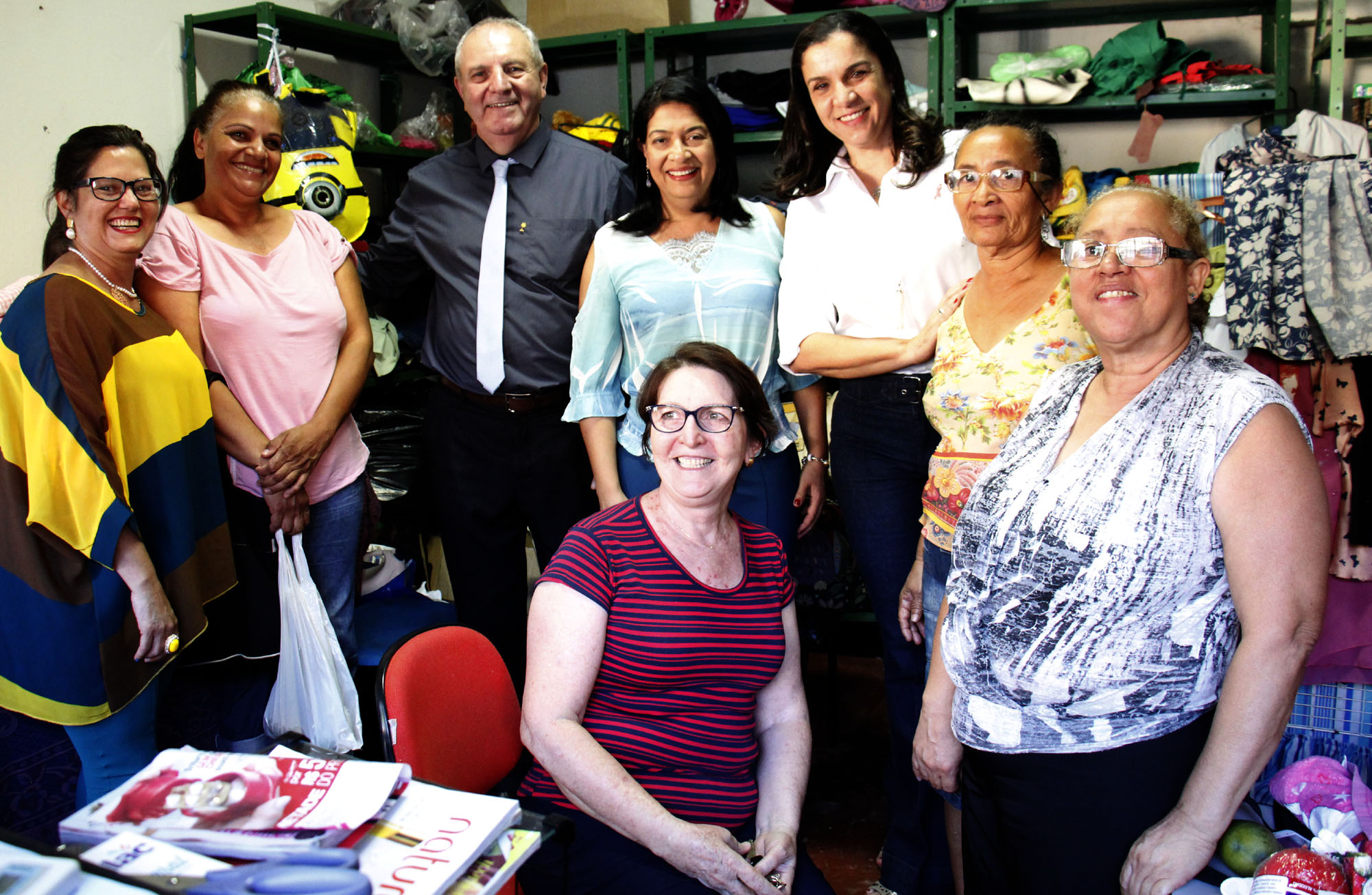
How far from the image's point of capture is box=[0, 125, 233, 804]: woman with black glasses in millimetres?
1798

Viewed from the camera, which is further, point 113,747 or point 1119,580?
point 113,747

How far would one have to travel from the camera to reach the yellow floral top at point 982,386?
5.80ft

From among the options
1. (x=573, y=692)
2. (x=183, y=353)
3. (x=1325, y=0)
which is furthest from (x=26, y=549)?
(x=1325, y=0)

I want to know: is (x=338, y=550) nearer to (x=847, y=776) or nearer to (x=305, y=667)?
(x=305, y=667)

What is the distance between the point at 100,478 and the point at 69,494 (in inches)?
2.3

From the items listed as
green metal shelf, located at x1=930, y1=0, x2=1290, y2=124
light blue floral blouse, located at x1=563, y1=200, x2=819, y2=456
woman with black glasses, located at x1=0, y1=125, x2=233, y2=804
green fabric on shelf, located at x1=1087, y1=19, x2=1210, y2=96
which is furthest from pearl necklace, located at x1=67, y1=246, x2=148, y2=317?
green fabric on shelf, located at x1=1087, y1=19, x2=1210, y2=96

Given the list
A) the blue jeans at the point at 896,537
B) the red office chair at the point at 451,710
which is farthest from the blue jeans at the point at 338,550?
the blue jeans at the point at 896,537

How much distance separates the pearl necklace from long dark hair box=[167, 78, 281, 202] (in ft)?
1.46

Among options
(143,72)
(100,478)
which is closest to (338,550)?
(100,478)

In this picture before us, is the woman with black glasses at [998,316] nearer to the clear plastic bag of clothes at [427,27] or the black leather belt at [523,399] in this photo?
the black leather belt at [523,399]

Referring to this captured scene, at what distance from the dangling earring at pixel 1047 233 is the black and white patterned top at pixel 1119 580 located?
14.9 inches

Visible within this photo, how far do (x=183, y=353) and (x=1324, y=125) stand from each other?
Result: 324cm

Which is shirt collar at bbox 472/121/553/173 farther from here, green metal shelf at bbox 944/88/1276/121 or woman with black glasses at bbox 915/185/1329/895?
green metal shelf at bbox 944/88/1276/121

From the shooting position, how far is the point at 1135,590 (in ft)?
4.42
